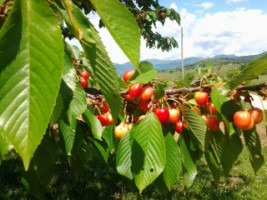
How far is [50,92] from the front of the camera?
32 centimetres

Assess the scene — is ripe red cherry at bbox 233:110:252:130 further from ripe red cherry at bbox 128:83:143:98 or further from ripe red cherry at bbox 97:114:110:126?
ripe red cherry at bbox 97:114:110:126

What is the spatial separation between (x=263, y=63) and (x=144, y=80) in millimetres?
358

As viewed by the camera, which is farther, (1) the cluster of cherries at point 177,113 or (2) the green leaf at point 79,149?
(2) the green leaf at point 79,149

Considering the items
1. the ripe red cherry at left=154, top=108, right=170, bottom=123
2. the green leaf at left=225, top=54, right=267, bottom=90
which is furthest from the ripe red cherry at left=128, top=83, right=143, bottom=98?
the green leaf at left=225, top=54, right=267, bottom=90

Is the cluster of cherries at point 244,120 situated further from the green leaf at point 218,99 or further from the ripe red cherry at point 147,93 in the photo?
the ripe red cherry at point 147,93

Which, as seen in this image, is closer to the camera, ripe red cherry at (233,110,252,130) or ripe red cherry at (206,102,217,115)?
ripe red cherry at (233,110,252,130)

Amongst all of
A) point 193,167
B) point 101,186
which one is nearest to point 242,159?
point 101,186

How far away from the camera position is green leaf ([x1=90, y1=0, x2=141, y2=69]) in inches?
15.7

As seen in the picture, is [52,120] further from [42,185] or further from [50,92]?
[42,185]

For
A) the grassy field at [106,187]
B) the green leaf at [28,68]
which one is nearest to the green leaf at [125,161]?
the green leaf at [28,68]

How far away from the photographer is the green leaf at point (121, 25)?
40 centimetres

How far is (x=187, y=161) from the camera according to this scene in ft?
3.14

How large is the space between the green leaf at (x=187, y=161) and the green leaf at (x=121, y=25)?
61 centimetres

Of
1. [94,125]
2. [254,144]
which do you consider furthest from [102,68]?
[254,144]
